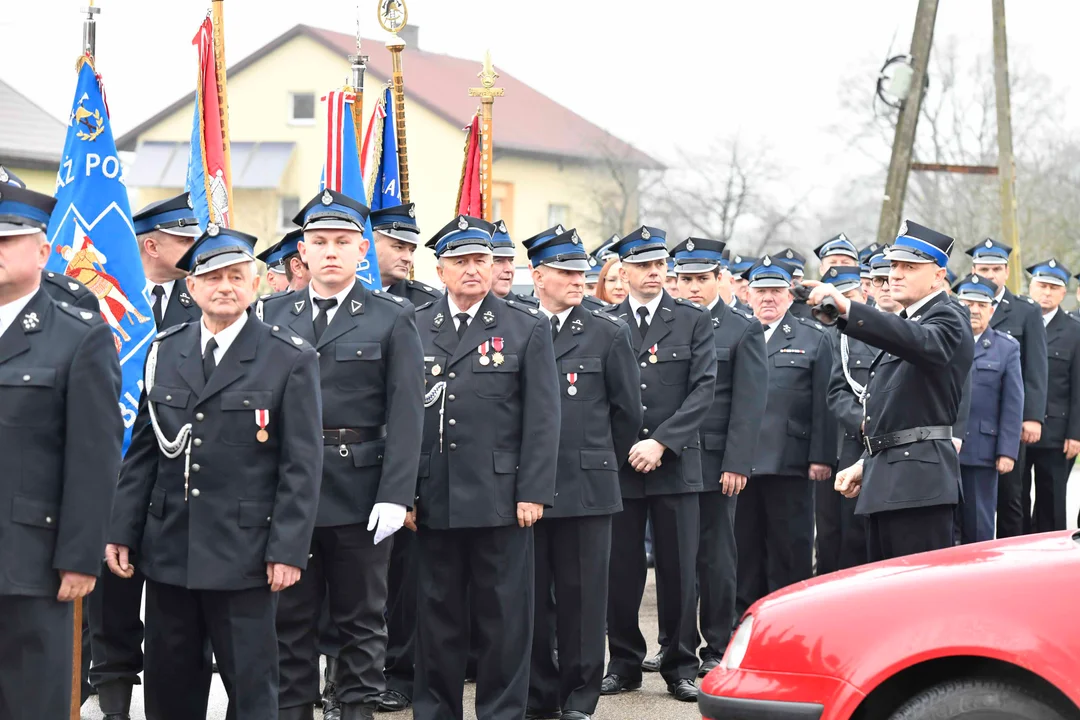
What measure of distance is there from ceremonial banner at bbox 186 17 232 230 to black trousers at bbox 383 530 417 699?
2.08m

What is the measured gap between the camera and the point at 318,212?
20.5ft

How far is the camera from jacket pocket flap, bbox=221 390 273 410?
17.6 ft

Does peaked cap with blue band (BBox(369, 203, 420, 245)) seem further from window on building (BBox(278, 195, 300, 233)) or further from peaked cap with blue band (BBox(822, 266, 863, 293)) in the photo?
window on building (BBox(278, 195, 300, 233))

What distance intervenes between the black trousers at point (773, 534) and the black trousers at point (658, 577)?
1599mm

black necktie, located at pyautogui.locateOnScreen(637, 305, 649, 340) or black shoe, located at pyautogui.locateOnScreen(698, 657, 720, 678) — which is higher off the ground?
black necktie, located at pyautogui.locateOnScreen(637, 305, 649, 340)

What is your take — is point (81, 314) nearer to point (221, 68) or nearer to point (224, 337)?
point (224, 337)

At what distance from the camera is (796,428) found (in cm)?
942

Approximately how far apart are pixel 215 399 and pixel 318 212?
3.81ft

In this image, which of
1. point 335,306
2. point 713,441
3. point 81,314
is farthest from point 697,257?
point 81,314

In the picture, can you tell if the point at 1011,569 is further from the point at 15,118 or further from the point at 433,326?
the point at 15,118

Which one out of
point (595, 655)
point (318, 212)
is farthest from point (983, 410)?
point (318, 212)

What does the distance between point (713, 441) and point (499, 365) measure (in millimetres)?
2159

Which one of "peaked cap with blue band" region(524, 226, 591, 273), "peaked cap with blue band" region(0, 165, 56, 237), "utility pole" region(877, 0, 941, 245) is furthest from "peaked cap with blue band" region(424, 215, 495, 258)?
"utility pole" region(877, 0, 941, 245)

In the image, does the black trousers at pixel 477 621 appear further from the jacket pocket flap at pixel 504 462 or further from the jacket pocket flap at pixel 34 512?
the jacket pocket flap at pixel 34 512
